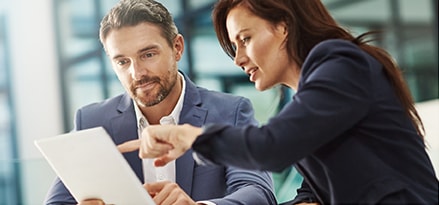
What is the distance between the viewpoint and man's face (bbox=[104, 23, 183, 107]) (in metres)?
1.76

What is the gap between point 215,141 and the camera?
1.02 metres

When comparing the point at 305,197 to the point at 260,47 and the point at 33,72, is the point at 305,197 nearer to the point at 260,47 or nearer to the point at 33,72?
the point at 260,47

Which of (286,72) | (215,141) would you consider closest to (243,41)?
(286,72)

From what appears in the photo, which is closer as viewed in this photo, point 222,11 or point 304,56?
point 304,56

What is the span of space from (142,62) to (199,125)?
0.72 feet

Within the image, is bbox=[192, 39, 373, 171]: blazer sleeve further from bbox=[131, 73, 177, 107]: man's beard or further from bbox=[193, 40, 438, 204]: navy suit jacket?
bbox=[131, 73, 177, 107]: man's beard

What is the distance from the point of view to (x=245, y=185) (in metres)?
1.70

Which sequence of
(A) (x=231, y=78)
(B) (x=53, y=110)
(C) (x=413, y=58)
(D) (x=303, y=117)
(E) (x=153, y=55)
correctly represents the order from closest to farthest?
(D) (x=303, y=117), (E) (x=153, y=55), (C) (x=413, y=58), (A) (x=231, y=78), (B) (x=53, y=110)

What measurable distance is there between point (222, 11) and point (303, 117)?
41 cm

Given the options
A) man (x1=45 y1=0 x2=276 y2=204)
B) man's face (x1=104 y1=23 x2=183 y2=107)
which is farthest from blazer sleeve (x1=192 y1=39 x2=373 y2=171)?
man's face (x1=104 y1=23 x2=183 y2=107)

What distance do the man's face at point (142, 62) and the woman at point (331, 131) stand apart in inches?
23.5

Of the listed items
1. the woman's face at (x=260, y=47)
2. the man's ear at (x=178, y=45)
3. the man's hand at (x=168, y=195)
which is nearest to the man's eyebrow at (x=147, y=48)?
the man's ear at (x=178, y=45)

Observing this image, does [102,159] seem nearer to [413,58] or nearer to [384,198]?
[384,198]

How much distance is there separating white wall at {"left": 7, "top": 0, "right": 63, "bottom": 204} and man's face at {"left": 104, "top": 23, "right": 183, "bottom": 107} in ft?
16.4
